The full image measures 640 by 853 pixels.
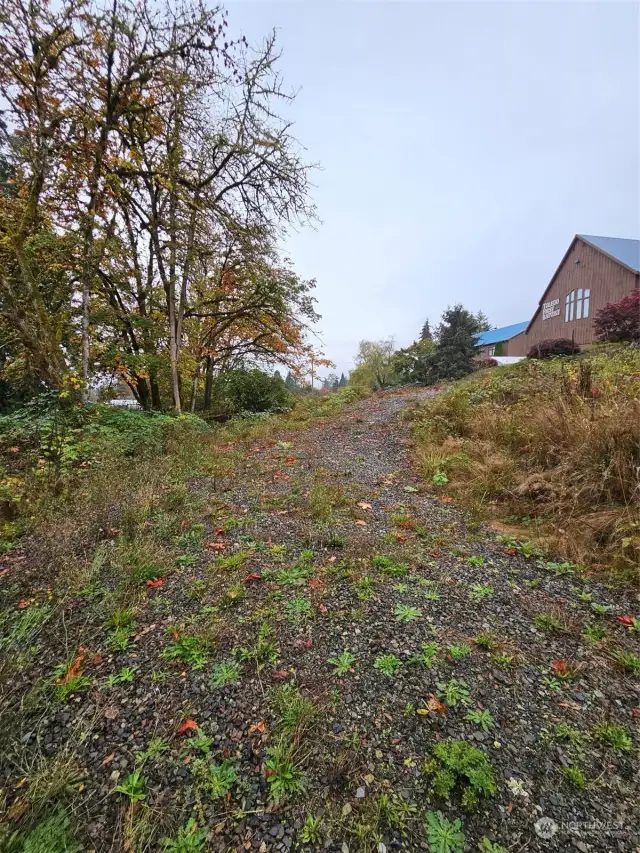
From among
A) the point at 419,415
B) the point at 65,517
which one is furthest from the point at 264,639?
the point at 419,415

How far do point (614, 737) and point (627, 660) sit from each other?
0.56m

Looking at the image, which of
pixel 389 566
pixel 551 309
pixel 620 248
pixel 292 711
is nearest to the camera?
pixel 292 711

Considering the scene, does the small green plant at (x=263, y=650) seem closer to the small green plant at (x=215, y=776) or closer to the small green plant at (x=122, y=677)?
the small green plant at (x=215, y=776)

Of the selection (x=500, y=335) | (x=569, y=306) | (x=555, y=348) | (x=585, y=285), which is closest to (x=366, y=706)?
(x=555, y=348)

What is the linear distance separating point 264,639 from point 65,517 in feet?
8.86

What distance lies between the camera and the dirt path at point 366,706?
128 cm

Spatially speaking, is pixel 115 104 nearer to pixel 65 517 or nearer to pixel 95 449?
pixel 95 449

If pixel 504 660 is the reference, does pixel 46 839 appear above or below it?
above

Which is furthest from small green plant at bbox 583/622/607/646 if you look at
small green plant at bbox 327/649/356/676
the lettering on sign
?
the lettering on sign

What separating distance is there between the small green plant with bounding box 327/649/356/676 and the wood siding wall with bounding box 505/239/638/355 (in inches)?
923

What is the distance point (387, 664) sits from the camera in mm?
1906

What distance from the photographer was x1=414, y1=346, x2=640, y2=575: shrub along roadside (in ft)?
9.89

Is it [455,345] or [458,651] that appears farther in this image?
[455,345]

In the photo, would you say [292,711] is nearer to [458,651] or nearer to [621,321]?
[458,651]
